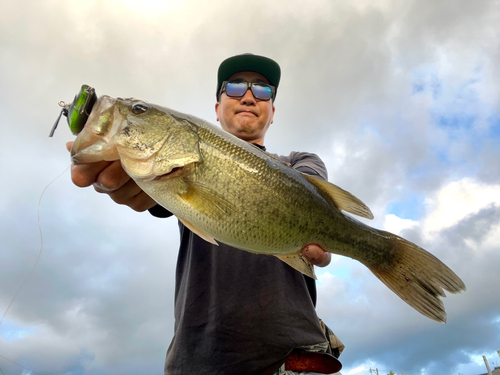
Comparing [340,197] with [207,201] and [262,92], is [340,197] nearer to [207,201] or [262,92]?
[207,201]

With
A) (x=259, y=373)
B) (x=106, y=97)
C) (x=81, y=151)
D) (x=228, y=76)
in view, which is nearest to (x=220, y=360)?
(x=259, y=373)

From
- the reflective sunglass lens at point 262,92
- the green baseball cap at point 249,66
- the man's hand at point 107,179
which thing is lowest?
the man's hand at point 107,179

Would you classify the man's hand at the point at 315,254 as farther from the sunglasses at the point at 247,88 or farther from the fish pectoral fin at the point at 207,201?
the sunglasses at the point at 247,88

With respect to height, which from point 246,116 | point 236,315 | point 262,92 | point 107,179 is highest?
point 262,92

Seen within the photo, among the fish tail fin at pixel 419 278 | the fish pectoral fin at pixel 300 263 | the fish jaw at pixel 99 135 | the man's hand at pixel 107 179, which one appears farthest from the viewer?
the fish tail fin at pixel 419 278

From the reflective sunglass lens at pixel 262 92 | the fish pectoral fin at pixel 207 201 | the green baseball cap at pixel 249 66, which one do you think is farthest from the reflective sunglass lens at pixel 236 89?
the fish pectoral fin at pixel 207 201

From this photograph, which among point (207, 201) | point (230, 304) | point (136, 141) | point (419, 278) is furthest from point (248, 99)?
point (419, 278)
